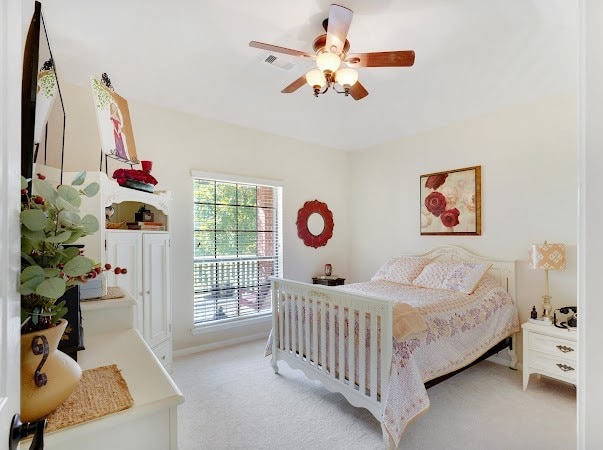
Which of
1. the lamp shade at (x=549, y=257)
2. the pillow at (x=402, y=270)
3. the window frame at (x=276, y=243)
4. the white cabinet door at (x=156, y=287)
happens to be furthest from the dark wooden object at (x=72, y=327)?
the lamp shade at (x=549, y=257)

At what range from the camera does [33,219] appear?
637 mm

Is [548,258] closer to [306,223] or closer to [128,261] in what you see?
[306,223]

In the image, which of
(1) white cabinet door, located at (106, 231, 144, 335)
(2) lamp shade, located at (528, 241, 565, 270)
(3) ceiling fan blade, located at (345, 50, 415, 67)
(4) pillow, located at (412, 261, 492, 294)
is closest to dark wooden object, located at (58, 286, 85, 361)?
(1) white cabinet door, located at (106, 231, 144, 335)

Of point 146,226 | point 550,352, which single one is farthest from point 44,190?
point 550,352

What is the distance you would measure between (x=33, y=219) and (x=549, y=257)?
11.2ft

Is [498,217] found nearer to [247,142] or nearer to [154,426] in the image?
[247,142]

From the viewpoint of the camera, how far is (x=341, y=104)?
363 cm

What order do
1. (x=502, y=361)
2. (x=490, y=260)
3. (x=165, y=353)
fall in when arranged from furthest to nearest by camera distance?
1. (x=490, y=260)
2. (x=502, y=361)
3. (x=165, y=353)

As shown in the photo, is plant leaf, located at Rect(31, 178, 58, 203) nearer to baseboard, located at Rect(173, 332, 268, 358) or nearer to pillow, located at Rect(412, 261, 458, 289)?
baseboard, located at Rect(173, 332, 268, 358)

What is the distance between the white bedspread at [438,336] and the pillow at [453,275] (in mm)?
87

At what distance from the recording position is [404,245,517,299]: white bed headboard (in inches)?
128

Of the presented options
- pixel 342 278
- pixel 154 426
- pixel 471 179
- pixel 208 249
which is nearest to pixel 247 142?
pixel 208 249

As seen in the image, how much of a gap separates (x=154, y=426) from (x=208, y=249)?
299cm

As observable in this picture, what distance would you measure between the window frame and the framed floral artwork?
1.84 metres
